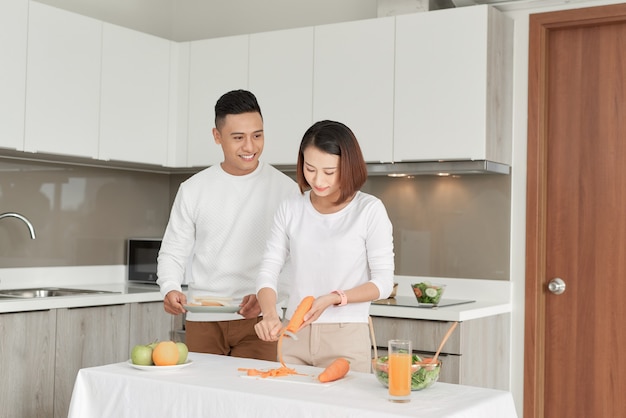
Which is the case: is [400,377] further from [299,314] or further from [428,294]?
[428,294]

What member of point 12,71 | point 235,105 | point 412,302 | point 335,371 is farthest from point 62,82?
point 335,371

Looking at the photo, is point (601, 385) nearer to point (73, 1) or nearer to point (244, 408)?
point (244, 408)

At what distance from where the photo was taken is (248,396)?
7.06 feet

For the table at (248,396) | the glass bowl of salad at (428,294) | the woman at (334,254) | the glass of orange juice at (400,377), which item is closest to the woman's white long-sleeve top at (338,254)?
the woman at (334,254)

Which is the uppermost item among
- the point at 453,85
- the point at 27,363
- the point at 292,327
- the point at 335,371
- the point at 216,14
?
the point at 216,14

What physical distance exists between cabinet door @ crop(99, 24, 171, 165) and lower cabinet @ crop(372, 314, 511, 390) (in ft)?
5.29

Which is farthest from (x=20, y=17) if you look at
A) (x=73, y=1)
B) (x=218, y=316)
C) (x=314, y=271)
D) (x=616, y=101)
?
(x=616, y=101)

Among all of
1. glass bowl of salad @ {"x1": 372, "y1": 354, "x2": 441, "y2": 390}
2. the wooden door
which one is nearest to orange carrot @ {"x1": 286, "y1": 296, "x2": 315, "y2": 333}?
glass bowl of salad @ {"x1": 372, "y1": 354, "x2": 441, "y2": 390}

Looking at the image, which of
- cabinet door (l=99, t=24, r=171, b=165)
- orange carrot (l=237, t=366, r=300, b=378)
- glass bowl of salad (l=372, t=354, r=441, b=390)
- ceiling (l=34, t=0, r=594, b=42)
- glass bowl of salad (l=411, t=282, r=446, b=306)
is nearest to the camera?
glass bowl of salad (l=372, t=354, r=441, b=390)

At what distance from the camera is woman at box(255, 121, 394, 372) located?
2.52 meters

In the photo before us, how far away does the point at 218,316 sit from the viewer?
286 centimetres

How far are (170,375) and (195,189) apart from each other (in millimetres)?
783

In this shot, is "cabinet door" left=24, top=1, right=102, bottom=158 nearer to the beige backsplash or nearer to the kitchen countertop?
the beige backsplash

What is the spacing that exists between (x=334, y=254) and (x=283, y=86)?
1.99 metres
